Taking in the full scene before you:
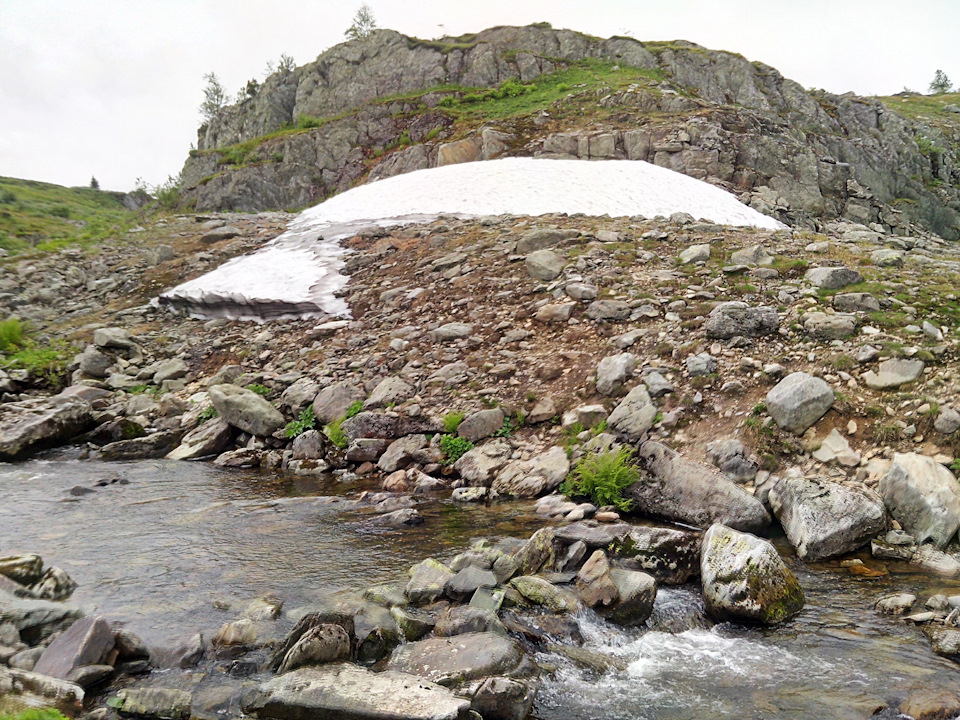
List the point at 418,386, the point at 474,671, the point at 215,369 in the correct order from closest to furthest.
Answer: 1. the point at 474,671
2. the point at 418,386
3. the point at 215,369

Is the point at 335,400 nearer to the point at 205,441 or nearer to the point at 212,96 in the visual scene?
the point at 205,441

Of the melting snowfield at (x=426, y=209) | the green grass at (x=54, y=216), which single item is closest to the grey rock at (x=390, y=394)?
the melting snowfield at (x=426, y=209)

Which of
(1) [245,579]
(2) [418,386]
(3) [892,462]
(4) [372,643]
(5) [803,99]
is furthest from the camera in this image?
(5) [803,99]

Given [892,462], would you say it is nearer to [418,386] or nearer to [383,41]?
[418,386]

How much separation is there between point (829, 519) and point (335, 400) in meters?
9.79

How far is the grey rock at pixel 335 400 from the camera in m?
12.8

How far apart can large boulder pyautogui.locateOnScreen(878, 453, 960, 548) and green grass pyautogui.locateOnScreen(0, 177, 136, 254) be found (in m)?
31.8

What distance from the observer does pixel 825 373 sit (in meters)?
9.77

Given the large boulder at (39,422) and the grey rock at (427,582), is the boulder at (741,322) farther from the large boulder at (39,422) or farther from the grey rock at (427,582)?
the large boulder at (39,422)

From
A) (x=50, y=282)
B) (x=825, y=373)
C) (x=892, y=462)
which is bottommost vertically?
(x=892, y=462)

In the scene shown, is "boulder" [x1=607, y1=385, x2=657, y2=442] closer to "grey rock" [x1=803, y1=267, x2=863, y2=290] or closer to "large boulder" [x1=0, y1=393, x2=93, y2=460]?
"grey rock" [x1=803, y1=267, x2=863, y2=290]

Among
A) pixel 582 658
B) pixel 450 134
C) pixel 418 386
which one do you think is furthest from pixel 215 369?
pixel 450 134

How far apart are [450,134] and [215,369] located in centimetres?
2891

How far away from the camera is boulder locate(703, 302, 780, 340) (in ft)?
36.7
